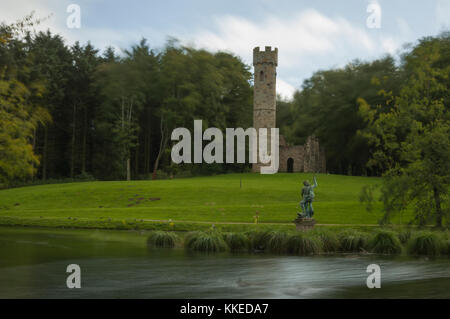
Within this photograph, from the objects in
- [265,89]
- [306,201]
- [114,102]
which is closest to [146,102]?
[114,102]

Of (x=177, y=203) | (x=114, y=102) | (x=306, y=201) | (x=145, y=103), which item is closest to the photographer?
(x=306, y=201)

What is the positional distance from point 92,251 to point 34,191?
1006 inches

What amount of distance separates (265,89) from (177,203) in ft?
85.5

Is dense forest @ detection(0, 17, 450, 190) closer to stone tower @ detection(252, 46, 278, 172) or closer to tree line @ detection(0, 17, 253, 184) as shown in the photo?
tree line @ detection(0, 17, 253, 184)

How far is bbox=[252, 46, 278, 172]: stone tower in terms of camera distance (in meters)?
57.4

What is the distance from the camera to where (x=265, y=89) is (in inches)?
2266

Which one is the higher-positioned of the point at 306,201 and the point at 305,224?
the point at 306,201

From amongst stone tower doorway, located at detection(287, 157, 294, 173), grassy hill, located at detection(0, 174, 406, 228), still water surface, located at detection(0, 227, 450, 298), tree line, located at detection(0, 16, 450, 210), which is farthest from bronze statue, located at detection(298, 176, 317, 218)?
stone tower doorway, located at detection(287, 157, 294, 173)

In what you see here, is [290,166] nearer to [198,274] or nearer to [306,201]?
[306,201]

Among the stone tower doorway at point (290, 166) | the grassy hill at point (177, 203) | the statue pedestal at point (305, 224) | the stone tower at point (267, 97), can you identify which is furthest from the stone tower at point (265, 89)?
the statue pedestal at point (305, 224)

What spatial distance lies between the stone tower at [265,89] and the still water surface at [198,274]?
38986 mm

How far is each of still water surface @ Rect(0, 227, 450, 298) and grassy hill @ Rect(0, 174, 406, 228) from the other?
29.3 ft

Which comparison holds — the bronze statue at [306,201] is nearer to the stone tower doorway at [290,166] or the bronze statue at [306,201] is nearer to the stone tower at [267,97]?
the stone tower at [267,97]
